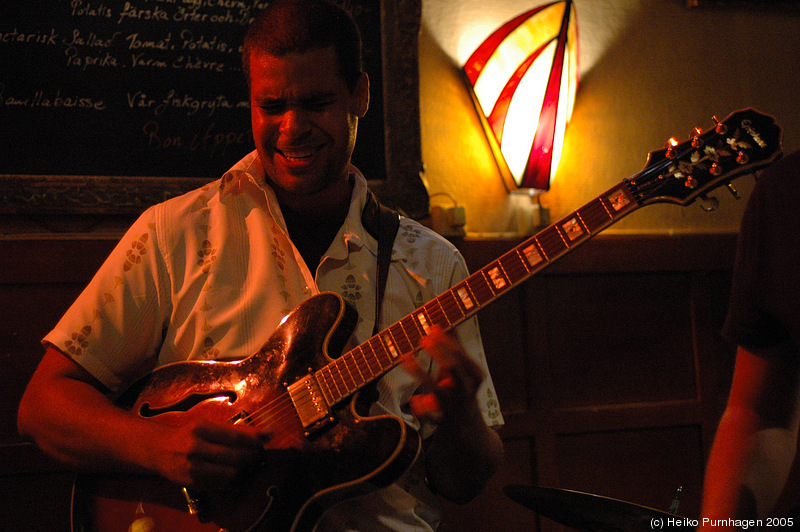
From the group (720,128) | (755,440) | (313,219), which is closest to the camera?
(755,440)

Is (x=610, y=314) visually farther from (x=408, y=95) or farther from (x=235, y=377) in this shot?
(x=235, y=377)

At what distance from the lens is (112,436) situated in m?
1.08

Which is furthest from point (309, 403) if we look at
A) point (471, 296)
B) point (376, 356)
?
point (471, 296)

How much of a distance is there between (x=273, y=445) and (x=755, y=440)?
769 millimetres

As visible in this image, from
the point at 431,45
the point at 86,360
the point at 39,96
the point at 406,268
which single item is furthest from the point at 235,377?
the point at 431,45

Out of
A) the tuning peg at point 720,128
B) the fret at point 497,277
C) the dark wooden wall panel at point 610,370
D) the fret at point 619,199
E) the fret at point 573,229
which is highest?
the tuning peg at point 720,128

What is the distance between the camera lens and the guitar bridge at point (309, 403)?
1.07m

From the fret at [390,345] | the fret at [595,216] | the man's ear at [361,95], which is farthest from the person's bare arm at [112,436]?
the man's ear at [361,95]

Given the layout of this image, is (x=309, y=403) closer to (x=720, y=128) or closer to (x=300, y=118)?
(x=300, y=118)

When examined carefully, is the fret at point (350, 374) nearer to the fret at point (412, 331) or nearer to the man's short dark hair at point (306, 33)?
the fret at point (412, 331)

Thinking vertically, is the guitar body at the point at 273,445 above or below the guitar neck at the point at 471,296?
below

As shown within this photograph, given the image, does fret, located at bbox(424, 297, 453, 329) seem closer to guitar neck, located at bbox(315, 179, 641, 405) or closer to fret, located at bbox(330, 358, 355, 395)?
guitar neck, located at bbox(315, 179, 641, 405)

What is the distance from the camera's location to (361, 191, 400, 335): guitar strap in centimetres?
135

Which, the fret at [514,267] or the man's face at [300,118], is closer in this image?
the fret at [514,267]
